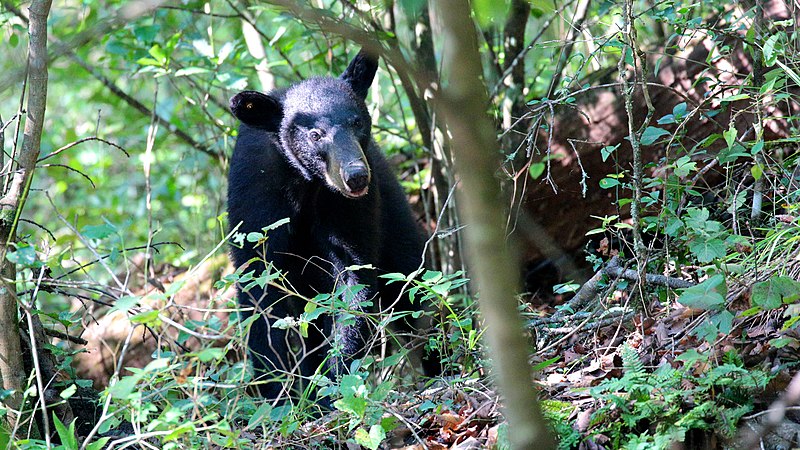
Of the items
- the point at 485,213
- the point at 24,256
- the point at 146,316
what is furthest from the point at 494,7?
the point at 24,256

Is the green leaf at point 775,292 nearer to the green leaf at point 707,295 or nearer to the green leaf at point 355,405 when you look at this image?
the green leaf at point 707,295

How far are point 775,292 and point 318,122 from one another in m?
2.81

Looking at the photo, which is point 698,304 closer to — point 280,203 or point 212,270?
point 280,203

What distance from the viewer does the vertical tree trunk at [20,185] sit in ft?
10.9

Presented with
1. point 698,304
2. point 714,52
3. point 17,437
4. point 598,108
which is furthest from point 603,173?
point 17,437

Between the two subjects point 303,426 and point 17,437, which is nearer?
point 17,437

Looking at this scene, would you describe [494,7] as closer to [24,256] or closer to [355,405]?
[355,405]

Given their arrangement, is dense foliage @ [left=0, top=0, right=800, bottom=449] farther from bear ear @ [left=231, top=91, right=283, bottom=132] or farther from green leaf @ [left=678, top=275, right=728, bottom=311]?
bear ear @ [left=231, top=91, right=283, bottom=132]

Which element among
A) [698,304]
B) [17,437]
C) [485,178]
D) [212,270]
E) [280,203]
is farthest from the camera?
[212,270]

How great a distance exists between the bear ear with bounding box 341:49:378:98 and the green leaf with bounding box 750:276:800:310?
296cm

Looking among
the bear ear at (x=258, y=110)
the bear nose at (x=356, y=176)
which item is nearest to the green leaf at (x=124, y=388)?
the bear nose at (x=356, y=176)

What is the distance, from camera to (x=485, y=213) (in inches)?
58.2

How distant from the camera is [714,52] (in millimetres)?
5051

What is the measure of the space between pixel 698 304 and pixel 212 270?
416 centimetres
